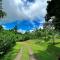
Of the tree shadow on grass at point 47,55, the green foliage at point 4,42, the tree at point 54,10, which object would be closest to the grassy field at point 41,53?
the tree shadow on grass at point 47,55

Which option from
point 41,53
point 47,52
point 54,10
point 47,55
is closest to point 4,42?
point 41,53

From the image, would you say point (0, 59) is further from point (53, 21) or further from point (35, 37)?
point (35, 37)

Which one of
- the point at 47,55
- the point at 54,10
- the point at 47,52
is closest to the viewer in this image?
the point at 54,10

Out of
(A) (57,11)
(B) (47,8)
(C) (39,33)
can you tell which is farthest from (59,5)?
(C) (39,33)

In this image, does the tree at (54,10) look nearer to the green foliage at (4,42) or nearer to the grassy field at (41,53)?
the grassy field at (41,53)

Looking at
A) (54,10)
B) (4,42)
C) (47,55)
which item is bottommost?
(47,55)

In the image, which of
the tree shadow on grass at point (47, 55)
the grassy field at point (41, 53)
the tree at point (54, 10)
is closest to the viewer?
the tree at point (54, 10)

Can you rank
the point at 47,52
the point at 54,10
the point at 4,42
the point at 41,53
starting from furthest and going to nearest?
the point at 47,52 → the point at 41,53 → the point at 4,42 → the point at 54,10

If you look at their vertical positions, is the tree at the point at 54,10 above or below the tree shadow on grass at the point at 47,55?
above

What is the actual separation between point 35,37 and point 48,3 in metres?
53.1

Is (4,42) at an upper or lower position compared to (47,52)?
upper

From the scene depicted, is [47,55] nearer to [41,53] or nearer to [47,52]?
[41,53]

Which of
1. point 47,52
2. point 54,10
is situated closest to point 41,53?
point 47,52

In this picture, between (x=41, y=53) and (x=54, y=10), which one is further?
(x=41, y=53)
